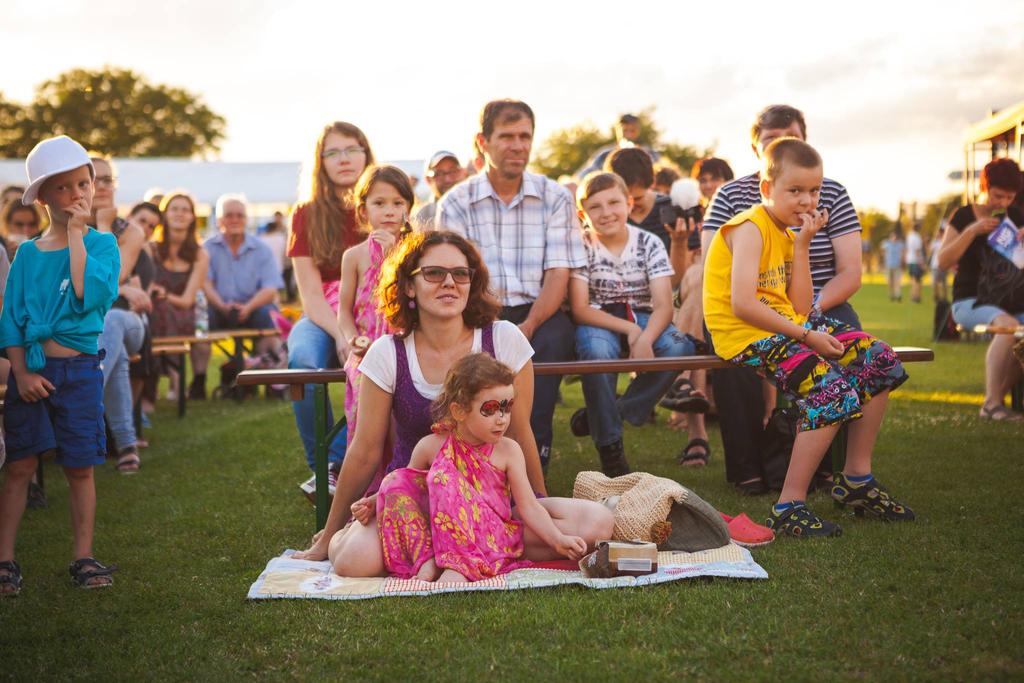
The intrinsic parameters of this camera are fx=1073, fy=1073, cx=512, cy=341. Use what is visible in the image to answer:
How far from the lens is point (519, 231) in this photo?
587cm

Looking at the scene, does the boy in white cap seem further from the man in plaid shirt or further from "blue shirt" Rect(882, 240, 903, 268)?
"blue shirt" Rect(882, 240, 903, 268)

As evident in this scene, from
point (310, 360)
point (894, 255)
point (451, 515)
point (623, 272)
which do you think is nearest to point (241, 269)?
point (310, 360)

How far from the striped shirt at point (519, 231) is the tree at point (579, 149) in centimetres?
5041

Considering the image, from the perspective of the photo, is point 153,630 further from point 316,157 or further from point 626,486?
point 316,157

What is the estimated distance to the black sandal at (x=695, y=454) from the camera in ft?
20.7

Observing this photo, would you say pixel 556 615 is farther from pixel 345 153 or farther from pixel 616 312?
pixel 345 153

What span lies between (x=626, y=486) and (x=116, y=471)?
3.70m

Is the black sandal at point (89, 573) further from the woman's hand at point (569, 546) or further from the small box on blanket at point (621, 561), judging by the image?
the small box on blanket at point (621, 561)

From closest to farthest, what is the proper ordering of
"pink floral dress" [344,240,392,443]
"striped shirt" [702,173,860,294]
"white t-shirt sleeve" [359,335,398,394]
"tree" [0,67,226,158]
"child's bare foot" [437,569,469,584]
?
"child's bare foot" [437,569,469,584] < "white t-shirt sleeve" [359,335,398,394] < "pink floral dress" [344,240,392,443] < "striped shirt" [702,173,860,294] < "tree" [0,67,226,158]

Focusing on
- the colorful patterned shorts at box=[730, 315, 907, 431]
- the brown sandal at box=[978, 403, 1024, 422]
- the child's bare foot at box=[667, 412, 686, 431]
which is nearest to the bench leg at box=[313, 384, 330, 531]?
the colorful patterned shorts at box=[730, 315, 907, 431]

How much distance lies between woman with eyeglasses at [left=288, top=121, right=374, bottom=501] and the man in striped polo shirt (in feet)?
6.49

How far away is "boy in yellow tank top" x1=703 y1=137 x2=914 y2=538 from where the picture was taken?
4.66 metres

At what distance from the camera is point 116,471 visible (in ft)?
22.0

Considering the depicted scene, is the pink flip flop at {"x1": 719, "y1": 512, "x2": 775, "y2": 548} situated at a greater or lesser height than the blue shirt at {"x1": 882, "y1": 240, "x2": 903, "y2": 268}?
lesser
